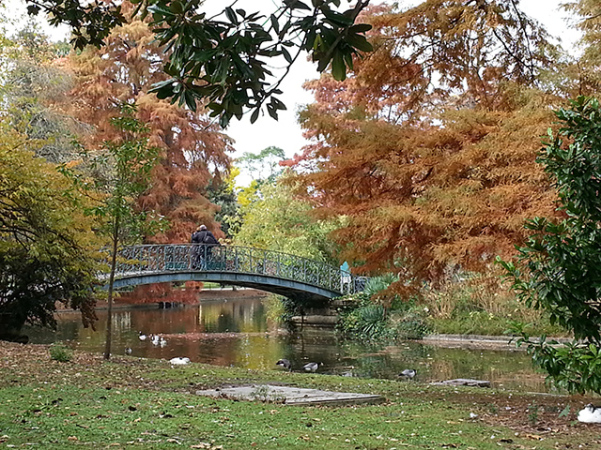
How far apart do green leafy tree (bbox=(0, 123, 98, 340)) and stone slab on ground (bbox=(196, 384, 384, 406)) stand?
16.0 feet

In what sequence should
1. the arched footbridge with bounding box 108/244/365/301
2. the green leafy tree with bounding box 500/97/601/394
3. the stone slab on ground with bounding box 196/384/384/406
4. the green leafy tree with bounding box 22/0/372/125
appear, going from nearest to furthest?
1. the green leafy tree with bounding box 22/0/372/125
2. the green leafy tree with bounding box 500/97/601/394
3. the stone slab on ground with bounding box 196/384/384/406
4. the arched footbridge with bounding box 108/244/365/301

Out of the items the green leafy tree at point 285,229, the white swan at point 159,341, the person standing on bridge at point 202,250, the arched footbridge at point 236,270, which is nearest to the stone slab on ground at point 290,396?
the white swan at point 159,341

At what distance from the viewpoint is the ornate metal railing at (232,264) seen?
20953 millimetres

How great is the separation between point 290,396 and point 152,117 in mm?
22485

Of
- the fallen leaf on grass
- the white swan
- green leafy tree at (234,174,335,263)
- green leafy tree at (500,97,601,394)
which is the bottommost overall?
the fallen leaf on grass

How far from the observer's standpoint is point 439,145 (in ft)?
29.4

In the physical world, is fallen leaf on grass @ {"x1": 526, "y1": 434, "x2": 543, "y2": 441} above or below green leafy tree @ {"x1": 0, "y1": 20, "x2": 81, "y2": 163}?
below

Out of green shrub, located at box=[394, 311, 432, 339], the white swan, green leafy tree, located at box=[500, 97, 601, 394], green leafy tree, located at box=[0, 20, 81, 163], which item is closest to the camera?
green leafy tree, located at box=[500, 97, 601, 394]

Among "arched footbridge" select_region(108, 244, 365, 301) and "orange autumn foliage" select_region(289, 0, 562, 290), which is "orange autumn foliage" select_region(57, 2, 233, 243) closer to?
"arched footbridge" select_region(108, 244, 365, 301)

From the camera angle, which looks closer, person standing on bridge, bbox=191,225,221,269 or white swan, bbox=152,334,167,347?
white swan, bbox=152,334,167,347

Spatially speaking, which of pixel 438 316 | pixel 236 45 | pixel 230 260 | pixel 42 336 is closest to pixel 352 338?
pixel 438 316

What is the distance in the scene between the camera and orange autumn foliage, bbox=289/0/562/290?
803 centimetres

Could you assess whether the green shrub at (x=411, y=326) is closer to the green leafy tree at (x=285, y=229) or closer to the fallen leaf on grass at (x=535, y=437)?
the green leafy tree at (x=285, y=229)

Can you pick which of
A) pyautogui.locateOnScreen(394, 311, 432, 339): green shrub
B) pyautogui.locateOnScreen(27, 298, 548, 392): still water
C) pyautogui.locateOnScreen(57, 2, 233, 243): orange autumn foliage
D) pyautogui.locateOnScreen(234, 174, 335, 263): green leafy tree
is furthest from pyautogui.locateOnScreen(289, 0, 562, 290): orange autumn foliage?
pyautogui.locateOnScreen(57, 2, 233, 243): orange autumn foliage
